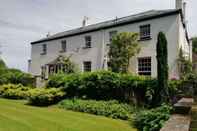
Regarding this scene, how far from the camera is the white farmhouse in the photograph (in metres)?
19.8

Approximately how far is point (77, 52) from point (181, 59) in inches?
466

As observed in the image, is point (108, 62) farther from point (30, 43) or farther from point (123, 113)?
point (30, 43)

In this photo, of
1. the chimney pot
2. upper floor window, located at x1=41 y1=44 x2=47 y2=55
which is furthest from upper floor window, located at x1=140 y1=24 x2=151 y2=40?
upper floor window, located at x1=41 y1=44 x2=47 y2=55

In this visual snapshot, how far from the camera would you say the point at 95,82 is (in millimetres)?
17609

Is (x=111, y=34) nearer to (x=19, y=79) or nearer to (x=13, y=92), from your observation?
(x=13, y=92)

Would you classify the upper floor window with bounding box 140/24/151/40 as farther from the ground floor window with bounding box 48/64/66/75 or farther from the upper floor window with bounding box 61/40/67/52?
the upper floor window with bounding box 61/40/67/52

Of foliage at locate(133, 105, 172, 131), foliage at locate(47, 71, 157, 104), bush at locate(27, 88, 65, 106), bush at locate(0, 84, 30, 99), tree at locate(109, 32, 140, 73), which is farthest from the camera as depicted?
bush at locate(0, 84, 30, 99)

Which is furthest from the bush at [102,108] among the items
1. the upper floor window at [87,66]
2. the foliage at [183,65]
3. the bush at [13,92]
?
the upper floor window at [87,66]

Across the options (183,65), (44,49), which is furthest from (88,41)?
(183,65)

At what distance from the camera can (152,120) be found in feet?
36.8

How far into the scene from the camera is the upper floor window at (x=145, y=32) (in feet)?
70.0

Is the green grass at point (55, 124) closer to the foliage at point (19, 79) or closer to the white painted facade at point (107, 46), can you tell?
the white painted facade at point (107, 46)

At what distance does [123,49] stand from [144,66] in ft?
7.60

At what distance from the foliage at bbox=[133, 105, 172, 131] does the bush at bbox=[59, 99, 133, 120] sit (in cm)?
143
